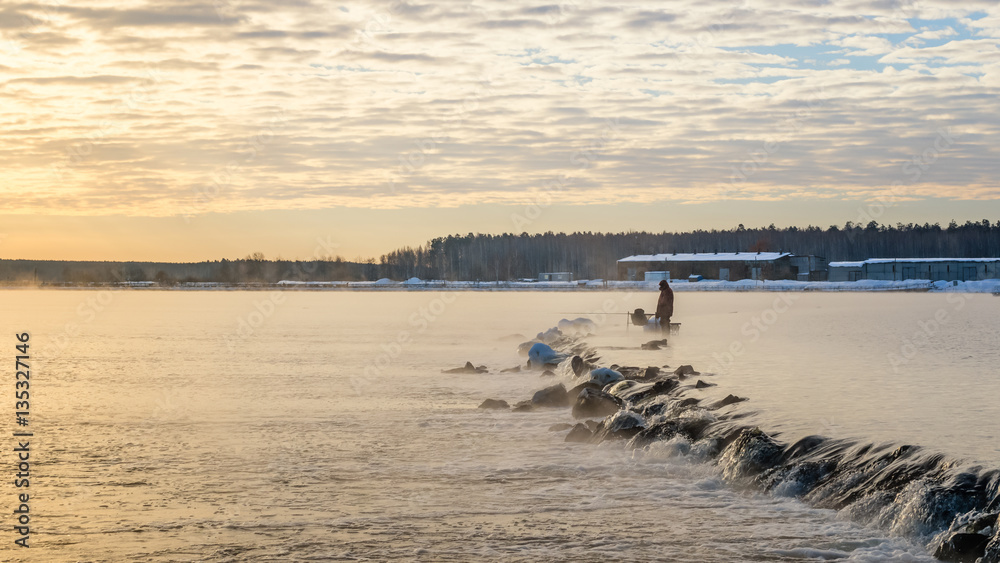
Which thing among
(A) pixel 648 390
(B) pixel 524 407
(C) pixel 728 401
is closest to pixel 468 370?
(B) pixel 524 407

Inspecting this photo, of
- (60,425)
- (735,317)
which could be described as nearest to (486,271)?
(735,317)

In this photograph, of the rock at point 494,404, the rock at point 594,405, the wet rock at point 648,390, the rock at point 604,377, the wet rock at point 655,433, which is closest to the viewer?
the wet rock at point 655,433

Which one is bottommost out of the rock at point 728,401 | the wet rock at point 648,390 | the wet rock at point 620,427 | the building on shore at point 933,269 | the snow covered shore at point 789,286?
the wet rock at point 620,427

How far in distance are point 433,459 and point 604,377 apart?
7203 millimetres

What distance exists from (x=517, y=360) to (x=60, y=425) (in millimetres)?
14425

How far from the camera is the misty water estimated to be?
8750mm

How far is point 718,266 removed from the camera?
10656 cm

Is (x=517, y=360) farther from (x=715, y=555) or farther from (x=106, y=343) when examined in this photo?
(x=715, y=555)

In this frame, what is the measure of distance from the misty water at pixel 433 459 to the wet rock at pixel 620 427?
507 mm

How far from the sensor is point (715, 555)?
27.2 feet

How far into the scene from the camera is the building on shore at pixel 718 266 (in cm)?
10400

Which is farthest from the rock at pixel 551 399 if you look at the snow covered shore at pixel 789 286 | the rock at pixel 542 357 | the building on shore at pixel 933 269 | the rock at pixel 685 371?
the building on shore at pixel 933 269

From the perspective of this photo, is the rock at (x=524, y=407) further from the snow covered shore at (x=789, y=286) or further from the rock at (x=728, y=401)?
the snow covered shore at (x=789, y=286)

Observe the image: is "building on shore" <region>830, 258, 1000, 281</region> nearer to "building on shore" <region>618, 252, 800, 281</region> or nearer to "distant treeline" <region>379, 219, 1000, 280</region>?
"building on shore" <region>618, 252, 800, 281</region>
